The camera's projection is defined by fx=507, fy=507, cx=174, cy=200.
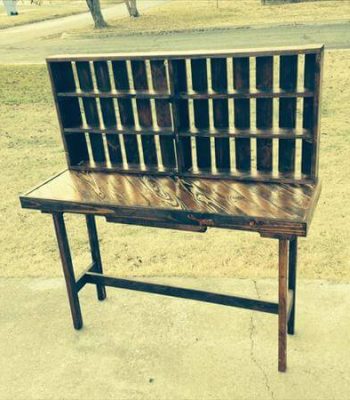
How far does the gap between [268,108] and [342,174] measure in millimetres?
4147

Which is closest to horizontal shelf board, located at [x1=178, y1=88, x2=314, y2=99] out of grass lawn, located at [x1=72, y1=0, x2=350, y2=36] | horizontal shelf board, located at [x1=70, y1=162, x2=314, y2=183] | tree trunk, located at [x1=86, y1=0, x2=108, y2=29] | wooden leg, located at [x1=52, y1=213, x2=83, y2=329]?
horizontal shelf board, located at [x1=70, y1=162, x2=314, y2=183]

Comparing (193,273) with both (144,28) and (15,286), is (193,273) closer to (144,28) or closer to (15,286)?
(15,286)

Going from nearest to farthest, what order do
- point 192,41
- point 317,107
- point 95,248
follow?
1. point 317,107
2. point 95,248
3. point 192,41

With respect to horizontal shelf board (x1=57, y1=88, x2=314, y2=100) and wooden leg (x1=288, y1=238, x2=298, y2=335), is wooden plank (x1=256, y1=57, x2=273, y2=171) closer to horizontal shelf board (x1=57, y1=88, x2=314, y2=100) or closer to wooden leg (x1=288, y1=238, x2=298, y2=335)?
horizontal shelf board (x1=57, y1=88, x2=314, y2=100)

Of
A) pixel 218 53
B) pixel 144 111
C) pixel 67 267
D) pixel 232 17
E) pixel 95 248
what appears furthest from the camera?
pixel 232 17

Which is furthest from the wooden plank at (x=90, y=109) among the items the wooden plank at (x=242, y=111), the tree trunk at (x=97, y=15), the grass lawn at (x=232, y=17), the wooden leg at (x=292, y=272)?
the tree trunk at (x=97, y=15)

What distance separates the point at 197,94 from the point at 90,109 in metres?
1.02

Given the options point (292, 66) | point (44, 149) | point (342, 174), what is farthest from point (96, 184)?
point (44, 149)

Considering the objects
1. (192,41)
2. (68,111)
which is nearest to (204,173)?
(68,111)

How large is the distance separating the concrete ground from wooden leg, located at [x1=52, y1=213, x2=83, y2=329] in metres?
0.15

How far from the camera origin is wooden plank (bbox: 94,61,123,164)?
4.13 meters

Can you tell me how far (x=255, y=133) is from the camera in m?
3.81

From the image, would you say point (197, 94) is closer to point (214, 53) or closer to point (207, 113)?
point (207, 113)

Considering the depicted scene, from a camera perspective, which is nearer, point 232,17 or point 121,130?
point 121,130
